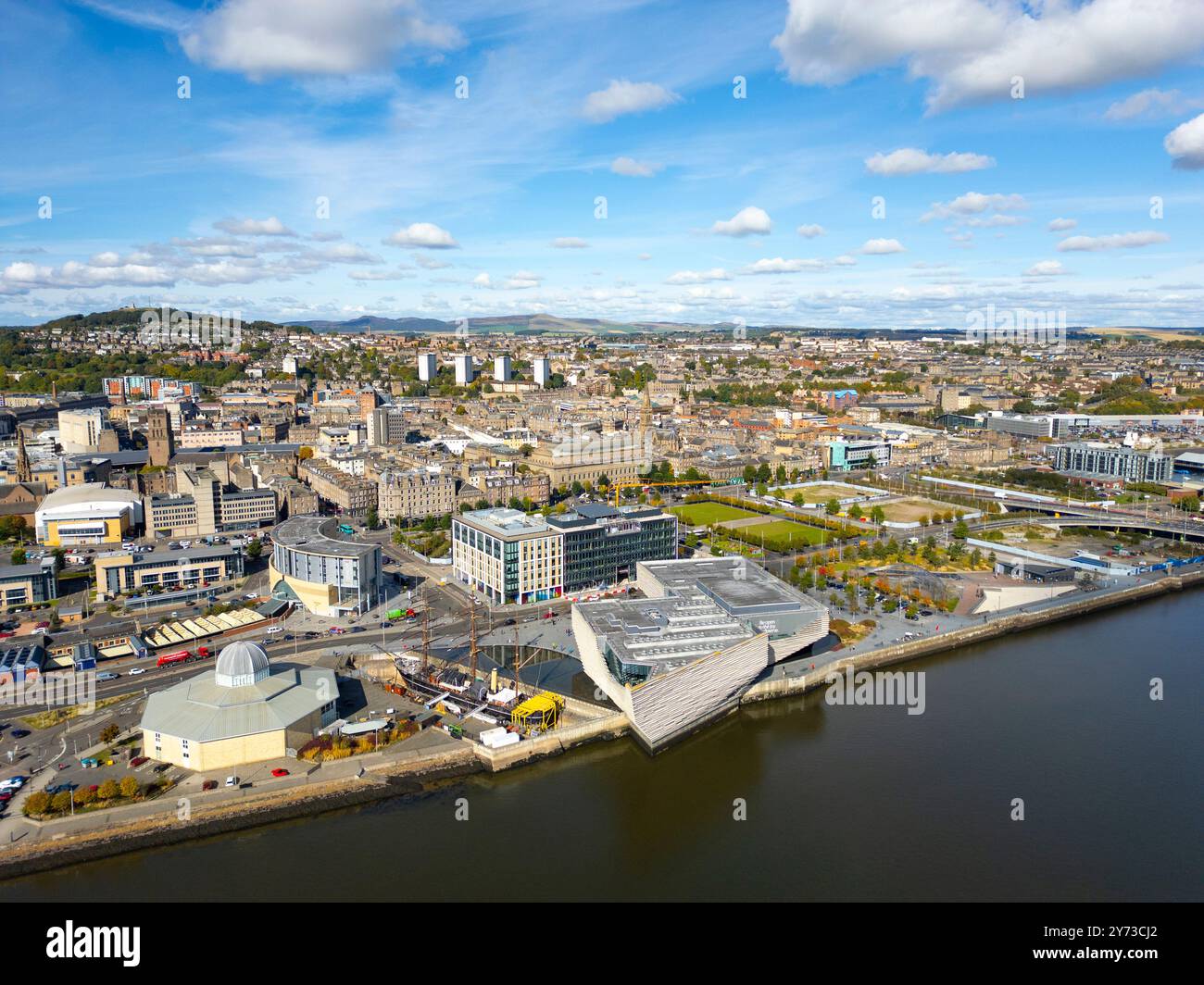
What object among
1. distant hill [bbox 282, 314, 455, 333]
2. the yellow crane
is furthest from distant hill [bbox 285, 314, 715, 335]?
the yellow crane

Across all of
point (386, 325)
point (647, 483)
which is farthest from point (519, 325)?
point (647, 483)

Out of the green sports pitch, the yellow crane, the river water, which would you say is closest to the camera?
the river water

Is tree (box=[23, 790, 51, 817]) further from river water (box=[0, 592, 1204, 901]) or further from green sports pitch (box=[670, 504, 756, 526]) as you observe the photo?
green sports pitch (box=[670, 504, 756, 526])

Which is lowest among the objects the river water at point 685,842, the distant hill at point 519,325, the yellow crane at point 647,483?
the river water at point 685,842

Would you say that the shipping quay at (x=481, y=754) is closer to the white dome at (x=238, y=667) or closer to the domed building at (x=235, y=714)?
the domed building at (x=235, y=714)

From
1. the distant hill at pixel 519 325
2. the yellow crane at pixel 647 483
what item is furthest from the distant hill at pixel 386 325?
the yellow crane at pixel 647 483
